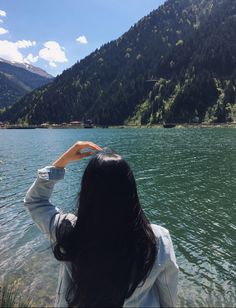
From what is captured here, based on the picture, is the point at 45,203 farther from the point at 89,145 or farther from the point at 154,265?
the point at 154,265

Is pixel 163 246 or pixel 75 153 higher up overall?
pixel 75 153

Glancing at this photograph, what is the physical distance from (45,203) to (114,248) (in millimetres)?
1357

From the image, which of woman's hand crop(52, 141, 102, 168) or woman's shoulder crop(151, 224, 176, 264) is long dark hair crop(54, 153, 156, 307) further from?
woman's hand crop(52, 141, 102, 168)

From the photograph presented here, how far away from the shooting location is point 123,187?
14.3 ft

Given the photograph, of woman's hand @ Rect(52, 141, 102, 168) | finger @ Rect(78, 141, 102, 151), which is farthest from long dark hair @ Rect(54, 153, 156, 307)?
woman's hand @ Rect(52, 141, 102, 168)

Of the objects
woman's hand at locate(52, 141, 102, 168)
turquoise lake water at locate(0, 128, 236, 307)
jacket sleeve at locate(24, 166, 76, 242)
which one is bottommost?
turquoise lake water at locate(0, 128, 236, 307)

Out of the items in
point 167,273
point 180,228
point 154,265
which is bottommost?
point 180,228

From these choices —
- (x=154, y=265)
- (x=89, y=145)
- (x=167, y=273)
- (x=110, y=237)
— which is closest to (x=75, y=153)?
(x=89, y=145)

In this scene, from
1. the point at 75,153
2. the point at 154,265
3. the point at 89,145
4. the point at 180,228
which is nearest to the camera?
the point at 154,265

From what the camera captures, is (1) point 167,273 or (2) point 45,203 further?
(2) point 45,203

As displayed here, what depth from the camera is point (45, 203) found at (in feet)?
17.0

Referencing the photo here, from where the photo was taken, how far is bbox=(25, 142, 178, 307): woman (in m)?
4.35

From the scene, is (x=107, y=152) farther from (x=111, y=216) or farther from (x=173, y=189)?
(x=173, y=189)

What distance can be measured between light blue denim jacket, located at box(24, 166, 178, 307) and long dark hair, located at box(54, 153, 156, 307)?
0.44 feet
